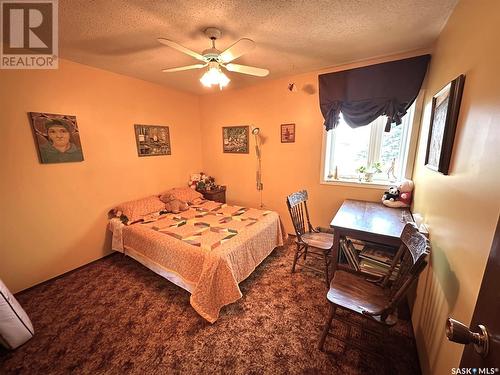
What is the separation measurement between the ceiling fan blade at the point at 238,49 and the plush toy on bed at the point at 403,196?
7.05 feet

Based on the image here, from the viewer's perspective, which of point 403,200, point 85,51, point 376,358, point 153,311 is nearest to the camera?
point 376,358

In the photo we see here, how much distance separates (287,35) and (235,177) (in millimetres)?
2377

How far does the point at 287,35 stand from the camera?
184 cm

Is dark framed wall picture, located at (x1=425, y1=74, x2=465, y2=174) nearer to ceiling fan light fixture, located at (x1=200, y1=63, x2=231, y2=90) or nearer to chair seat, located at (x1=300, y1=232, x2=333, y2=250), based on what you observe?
chair seat, located at (x1=300, y1=232, x2=333, y2=250)

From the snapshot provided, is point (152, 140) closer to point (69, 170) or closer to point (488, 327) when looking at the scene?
point (69, 170)

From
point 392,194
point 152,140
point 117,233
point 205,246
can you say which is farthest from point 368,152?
point 117,233

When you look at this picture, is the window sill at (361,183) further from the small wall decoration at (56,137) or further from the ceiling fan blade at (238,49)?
the small wall decoration at (56,137)

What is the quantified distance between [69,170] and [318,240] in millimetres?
3095

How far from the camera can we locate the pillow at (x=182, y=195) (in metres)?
3.16

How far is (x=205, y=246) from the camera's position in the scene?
76.1 inches

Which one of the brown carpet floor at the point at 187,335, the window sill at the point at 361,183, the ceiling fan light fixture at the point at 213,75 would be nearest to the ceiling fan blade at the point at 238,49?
the ceiling fan light fixture at the point at 213,75

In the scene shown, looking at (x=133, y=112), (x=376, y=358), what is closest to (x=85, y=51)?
(x=133, y=112)

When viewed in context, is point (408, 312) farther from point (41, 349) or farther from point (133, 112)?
point (133, 112)

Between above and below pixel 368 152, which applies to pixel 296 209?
below
